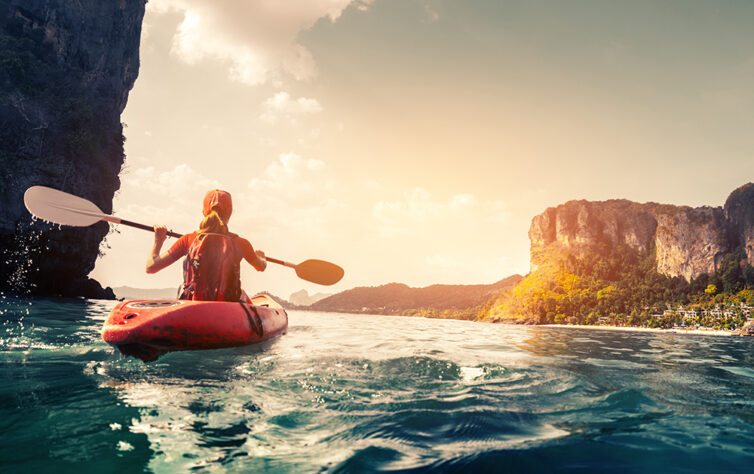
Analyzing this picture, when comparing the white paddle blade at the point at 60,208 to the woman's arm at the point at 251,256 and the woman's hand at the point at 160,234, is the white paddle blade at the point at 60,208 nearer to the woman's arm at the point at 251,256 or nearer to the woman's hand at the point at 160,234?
the woman's hand at the point at 160,234

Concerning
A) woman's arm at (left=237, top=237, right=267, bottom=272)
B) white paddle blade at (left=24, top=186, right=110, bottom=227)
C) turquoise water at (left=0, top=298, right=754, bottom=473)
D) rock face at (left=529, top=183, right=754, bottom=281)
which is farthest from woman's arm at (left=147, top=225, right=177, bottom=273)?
rock face at (left=529, top=183, right=754, bottom=281)

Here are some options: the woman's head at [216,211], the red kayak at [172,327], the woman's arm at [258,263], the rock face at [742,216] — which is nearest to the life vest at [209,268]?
the woman's head at [216,211]

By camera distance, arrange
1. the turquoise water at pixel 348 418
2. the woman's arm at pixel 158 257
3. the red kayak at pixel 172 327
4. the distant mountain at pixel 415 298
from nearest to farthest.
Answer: the turquoise water at pixel 348 418 → the red kayak at pixel 172 327 → the woman's arm at pixel 158 257 → the distant mountain at pixel 415 298

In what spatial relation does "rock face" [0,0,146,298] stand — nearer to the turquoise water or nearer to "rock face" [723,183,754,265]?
the turquoise water

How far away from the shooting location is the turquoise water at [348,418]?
216 centimetres

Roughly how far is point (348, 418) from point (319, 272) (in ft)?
22.4

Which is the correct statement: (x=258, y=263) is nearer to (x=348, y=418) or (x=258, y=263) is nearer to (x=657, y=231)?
(x=348, y=418)

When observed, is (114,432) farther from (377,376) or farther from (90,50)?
(90,50)

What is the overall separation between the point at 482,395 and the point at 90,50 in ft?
161

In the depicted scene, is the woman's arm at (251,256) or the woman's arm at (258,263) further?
the woman's arm at (258,263)

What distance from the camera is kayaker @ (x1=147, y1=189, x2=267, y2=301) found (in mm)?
5844

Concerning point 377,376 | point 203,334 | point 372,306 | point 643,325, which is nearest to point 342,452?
point 377,376

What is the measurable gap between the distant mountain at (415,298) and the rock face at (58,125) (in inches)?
5649

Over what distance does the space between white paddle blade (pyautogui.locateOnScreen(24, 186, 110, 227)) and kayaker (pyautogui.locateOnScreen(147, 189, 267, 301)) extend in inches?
86.3
